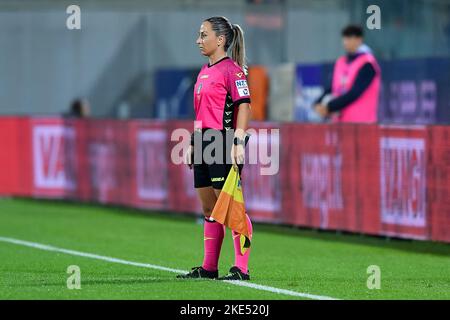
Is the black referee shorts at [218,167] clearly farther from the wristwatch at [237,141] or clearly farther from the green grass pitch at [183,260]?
the green grass pitch at [183,260]

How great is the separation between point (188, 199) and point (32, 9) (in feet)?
41.1

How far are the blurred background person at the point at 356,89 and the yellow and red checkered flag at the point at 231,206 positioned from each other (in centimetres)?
659

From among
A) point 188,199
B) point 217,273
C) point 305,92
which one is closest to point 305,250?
point 217,273

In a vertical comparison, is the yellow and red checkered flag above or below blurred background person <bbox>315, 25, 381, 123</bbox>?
below

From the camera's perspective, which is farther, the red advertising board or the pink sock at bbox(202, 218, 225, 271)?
the red advertising board

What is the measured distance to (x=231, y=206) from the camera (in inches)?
407

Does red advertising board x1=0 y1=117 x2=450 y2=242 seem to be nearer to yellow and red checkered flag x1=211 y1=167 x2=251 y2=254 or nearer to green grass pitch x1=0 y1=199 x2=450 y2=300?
green grass pitch x1=0 y1=199 x2=450 y2=300

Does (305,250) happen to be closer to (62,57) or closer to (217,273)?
(217,273)

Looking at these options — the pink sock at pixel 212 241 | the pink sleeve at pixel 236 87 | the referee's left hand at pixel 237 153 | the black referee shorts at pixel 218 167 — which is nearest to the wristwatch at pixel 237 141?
the referee's left hand at pixel 237 153

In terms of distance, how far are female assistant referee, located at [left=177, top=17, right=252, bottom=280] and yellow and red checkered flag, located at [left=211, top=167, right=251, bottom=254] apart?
0.32 ft

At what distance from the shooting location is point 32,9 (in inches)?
1185

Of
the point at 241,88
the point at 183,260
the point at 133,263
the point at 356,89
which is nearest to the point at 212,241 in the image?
the point at 241,88

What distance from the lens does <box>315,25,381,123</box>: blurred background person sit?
1680 cm

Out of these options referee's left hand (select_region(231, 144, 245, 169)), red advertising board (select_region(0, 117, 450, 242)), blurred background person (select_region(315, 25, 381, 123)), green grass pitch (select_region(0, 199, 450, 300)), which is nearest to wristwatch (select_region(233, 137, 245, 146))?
referee's left hand (select_region(231, 144, 245, 169))
